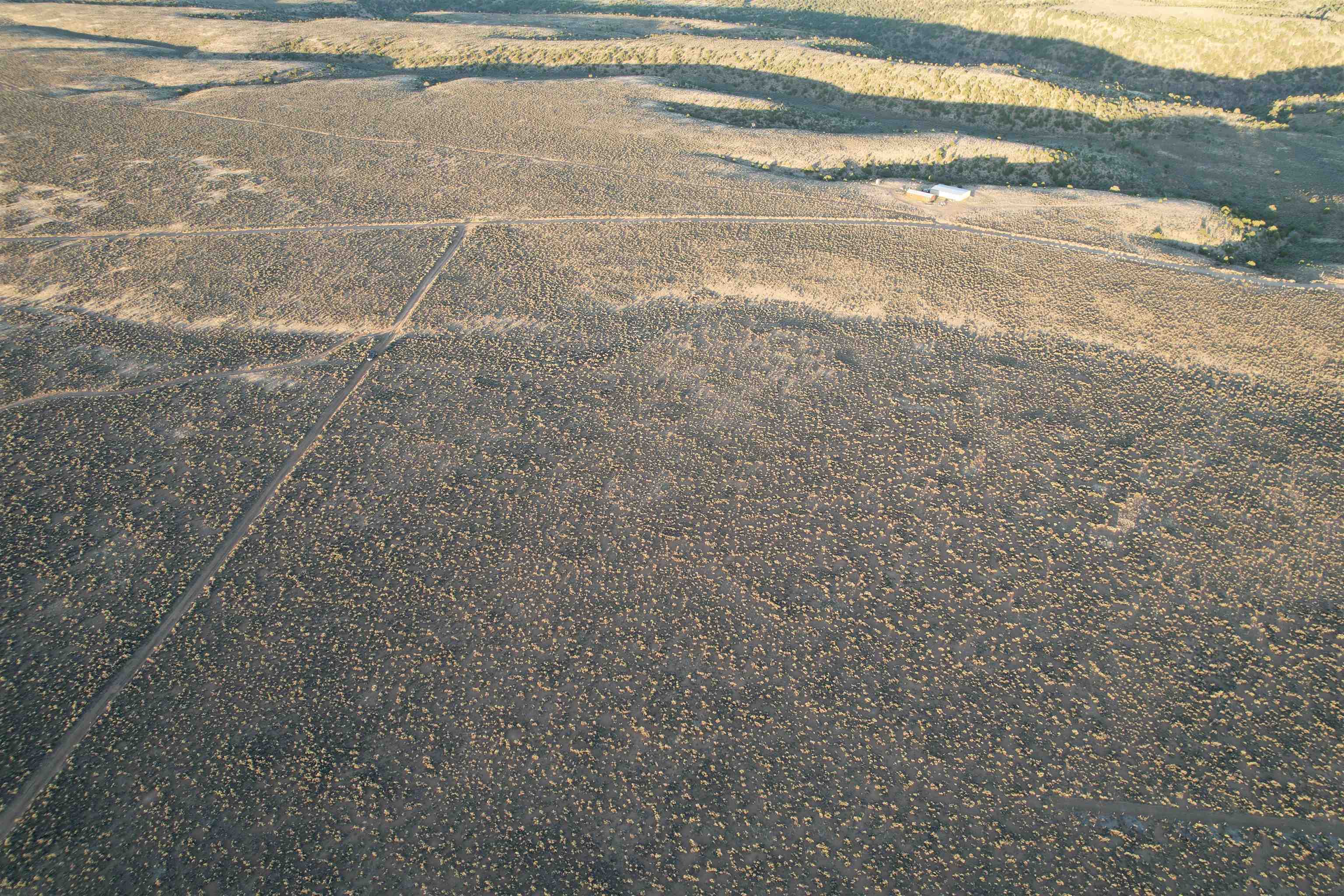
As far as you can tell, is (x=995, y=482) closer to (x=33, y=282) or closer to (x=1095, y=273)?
(x=1095, y=273)

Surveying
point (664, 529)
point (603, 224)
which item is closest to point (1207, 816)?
point (664, 529)

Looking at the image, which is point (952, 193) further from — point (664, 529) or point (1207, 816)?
point (1207, 816)

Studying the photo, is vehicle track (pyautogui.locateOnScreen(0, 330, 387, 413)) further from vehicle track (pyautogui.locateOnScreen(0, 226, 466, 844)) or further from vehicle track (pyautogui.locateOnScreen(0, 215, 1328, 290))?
vehicle track (pyautogui.locateOnScreen(0, 215, 1328, 290))

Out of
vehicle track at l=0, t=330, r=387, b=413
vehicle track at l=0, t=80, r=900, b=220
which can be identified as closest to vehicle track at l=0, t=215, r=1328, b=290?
vehicle track at l=0, t=80, r=900, b=220

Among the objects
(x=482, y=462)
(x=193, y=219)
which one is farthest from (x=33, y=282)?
(x=482, y=462)

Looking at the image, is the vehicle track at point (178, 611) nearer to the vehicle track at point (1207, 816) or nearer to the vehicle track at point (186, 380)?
the vehicle track at point (186, 380)

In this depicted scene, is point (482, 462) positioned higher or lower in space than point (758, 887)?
higher
